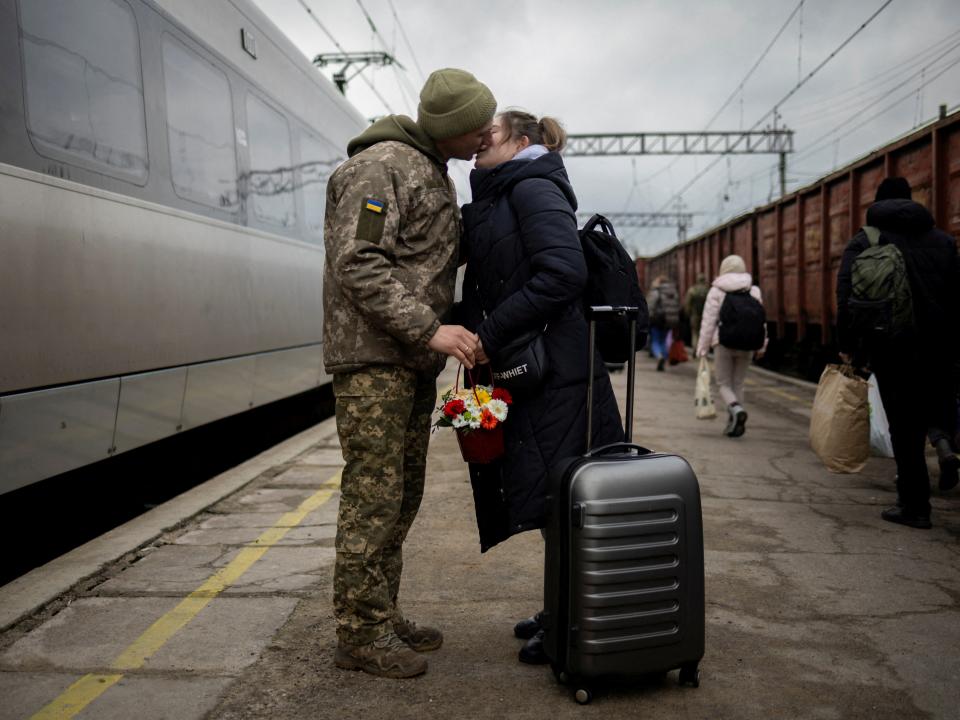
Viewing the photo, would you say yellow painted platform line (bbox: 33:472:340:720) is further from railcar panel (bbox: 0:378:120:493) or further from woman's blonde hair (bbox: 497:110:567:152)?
woman's blonde hair (bbox: 497:110:567:152)

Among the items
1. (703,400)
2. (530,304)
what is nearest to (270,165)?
(703,400)

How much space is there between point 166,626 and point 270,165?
512 cm

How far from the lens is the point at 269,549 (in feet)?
14.5

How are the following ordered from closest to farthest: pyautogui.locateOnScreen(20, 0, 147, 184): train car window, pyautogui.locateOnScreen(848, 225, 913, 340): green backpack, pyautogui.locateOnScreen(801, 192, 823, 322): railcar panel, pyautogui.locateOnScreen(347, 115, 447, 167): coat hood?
pyautogui.locateOnScreen(347, 115, 447, 167): coat hood
pyautogui.locateOnScreen(20, 0, 147, 184): train car window
pyautogui.locateOnScreen(848, 225, 913, 340): green backpack
pyautogui.locateOnScreen(801, 192, 823, 322): railcar panel

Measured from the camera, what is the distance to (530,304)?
2.80m

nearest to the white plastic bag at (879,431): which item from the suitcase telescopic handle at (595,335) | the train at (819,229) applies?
the train at (819,229)

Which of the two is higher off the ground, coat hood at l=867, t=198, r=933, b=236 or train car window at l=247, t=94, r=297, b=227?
train car window at l=247, t=94, r=297, b=227

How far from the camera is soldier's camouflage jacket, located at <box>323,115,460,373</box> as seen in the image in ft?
9.25

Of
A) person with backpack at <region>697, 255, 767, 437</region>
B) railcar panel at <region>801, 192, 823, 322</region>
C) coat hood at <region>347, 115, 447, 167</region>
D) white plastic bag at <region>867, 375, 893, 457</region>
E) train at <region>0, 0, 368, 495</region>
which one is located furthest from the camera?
railcar panel at <region>801, 192, 823, 322</region>

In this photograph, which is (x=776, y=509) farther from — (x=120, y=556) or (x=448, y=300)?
(x=120, y=556)

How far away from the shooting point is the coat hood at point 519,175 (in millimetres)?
2936

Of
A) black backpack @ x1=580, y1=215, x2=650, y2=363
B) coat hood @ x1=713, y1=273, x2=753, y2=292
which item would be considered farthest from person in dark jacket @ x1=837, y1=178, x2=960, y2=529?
coat hood @ x1=713, y1=273, x2=753, y2=292

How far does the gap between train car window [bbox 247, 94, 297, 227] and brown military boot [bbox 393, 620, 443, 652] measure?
4.78m

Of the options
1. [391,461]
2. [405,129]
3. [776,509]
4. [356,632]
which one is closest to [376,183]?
[405,129]
